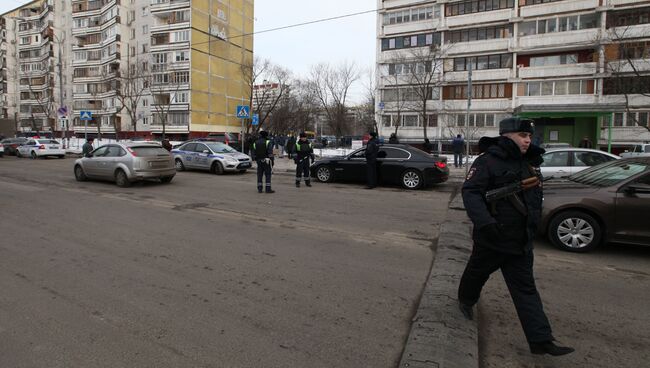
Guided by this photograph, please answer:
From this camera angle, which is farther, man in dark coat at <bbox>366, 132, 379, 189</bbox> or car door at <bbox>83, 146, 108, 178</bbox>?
car door at <bbox>83, 146, 108, 178</bbox>

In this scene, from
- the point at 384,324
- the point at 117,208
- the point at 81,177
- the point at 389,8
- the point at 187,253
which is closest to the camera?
the point at 384,324

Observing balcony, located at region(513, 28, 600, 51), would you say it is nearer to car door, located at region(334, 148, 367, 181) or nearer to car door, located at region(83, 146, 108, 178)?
car door, located at region(334, 148, 367, 181)

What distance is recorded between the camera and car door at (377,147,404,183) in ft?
43.8

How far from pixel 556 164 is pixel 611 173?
465 centimetres

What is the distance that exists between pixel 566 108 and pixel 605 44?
10032 millimetres

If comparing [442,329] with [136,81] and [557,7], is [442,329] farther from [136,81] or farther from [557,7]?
[136,81]

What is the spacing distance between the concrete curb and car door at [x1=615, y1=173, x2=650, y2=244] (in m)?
2.52

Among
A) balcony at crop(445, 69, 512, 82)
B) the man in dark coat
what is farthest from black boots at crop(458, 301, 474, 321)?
balcony at crop(445, 69, 512, 82)

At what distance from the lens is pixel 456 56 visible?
42594 millimetres

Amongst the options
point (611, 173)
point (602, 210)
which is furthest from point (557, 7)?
point (602, 210)

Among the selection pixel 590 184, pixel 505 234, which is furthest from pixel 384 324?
pixel 590 184

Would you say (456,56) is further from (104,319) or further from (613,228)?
(104,319)

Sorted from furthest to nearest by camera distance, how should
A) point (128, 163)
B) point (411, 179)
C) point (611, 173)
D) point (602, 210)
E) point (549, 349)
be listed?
point (411, 179), point (128, 163), point (611, 173), point (602, 210), point (549, 349)

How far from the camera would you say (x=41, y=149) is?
26906mm
